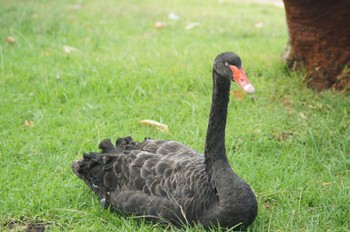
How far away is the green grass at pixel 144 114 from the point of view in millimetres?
3686

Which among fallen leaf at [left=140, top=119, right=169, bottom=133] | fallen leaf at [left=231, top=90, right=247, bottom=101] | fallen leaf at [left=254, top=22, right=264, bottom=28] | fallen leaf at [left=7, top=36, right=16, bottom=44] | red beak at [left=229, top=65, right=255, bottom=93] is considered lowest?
fallen leaf at [left=7, top=36, right=16, bottom=44]

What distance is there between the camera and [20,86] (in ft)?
18.2

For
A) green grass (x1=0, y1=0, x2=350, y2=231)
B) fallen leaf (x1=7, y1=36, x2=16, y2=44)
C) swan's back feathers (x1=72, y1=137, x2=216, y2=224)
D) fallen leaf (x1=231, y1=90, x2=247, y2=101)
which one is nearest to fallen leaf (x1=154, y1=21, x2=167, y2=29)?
green grass (x1=0, y1=0, x2=350, y2=231)

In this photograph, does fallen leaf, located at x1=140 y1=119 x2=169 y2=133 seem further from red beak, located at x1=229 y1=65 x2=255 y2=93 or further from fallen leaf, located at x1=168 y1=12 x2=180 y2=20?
fallen leaf, located at x1=168 y1=12 x2=180 y2=20

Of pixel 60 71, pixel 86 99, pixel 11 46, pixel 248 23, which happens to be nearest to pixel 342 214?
pixel 86 99

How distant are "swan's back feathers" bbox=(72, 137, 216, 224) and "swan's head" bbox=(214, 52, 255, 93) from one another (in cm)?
69

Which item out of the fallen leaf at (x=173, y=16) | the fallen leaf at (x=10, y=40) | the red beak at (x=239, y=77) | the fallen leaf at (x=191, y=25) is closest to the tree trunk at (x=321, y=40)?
the red beak at (x=239, y=77)

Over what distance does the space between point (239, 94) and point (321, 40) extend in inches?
35.6

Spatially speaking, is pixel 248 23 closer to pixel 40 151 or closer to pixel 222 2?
pixel 222 2

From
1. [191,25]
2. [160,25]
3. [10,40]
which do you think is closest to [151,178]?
[10,40]

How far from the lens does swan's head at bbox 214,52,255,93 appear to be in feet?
10.1

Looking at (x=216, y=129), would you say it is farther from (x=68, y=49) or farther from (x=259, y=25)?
(x=259, y=25)

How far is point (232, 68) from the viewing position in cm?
313

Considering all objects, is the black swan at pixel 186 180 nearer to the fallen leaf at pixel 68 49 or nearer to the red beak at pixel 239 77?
the red beak at pixel 239 77
